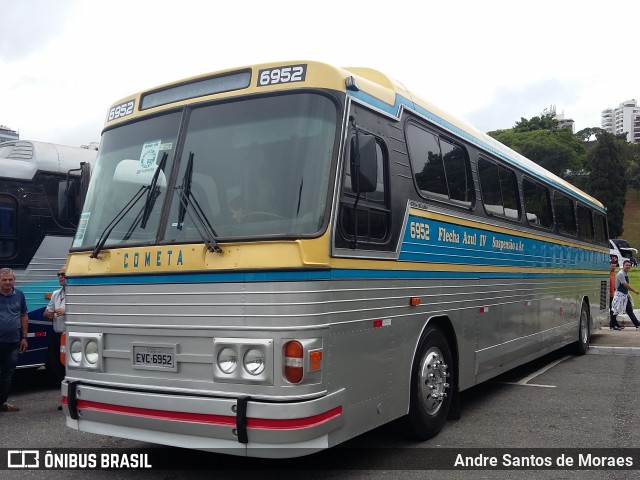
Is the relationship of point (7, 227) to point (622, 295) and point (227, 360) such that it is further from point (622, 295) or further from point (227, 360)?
point (622, 295)

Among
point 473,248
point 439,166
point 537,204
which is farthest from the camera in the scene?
point 537,204

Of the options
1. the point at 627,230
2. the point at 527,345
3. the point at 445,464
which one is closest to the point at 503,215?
the point at 527,345

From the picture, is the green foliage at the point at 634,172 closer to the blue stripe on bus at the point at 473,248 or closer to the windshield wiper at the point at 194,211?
the blue stripe on bus at the point at 473,248

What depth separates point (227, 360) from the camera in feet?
14.8

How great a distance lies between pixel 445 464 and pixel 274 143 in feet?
10.2

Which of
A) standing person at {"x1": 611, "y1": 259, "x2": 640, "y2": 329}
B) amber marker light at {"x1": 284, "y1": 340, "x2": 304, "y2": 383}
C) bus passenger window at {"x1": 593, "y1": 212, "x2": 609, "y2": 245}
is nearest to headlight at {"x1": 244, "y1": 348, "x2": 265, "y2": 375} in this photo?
amber marker light at {"x1": 284, "y1": 340, "x2": 304, "y2": 383}

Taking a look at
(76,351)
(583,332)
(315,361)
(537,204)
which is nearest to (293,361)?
(315,361)

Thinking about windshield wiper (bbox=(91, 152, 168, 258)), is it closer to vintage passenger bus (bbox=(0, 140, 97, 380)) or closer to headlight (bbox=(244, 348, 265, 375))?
headlight (bbox=(244, 348, 265, 375))

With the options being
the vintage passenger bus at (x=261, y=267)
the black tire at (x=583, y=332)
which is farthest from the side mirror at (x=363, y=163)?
the black tire at (x=583, y=332)

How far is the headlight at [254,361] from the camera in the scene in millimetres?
4363

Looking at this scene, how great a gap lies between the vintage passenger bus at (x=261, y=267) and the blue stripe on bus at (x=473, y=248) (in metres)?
0.04

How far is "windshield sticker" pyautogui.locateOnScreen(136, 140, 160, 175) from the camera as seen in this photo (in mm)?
5250

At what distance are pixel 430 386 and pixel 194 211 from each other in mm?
2944

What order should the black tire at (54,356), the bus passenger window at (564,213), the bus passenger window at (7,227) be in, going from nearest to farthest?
1. the bus passenger window at (7,227)
2. the black tire at (54,356)
3. the bus passenger window at (564,213)
